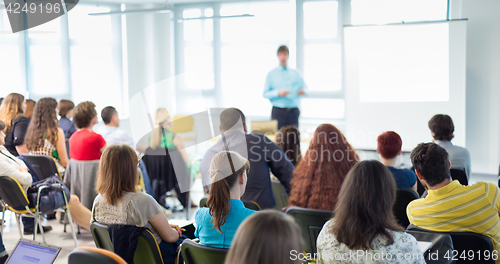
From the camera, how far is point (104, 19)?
28.0 feet

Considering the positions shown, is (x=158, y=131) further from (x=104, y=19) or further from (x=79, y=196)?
(x=104, y=19)

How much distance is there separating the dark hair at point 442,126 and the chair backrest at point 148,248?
2.57 meters

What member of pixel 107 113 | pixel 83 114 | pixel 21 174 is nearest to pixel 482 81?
pixel 107 113

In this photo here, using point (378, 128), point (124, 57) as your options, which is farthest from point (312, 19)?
point (124, 57)

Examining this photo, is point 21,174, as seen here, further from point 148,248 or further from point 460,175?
point 460,175

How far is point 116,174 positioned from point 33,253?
1.75 ft

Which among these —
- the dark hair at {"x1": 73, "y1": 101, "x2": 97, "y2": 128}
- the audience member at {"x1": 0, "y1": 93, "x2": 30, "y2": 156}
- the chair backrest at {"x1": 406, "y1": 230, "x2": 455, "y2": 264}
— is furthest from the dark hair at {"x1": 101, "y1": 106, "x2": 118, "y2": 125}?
the chair backrest at {"x1": 406, "y1": 230, "x2": 455, "y2": 264}

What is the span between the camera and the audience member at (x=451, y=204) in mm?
1983

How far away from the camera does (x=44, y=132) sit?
411cm

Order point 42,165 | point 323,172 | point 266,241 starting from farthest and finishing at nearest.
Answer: point 42,165 → point 323,172 → point 266,241

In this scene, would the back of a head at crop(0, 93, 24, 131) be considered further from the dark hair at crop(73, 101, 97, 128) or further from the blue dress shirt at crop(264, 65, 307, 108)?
the blue dress shirt at crop(264, 65, 307, 108)

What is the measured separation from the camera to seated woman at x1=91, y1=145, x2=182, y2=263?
7.16 ft

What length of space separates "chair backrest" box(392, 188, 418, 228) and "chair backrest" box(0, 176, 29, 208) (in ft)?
9.25

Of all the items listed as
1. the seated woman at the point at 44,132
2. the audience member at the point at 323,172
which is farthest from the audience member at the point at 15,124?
the audience member at the point at 323,172
